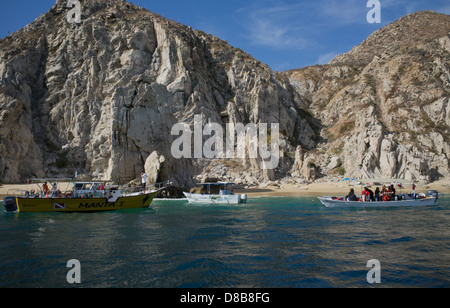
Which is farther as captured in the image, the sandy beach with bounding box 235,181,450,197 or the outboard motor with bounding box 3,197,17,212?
the sandy beach with bounding box 235,181,450,197

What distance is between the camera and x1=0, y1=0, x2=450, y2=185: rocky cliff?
147ft

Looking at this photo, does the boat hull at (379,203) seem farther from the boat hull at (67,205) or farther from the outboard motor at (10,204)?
the outboard motor at (10,204)

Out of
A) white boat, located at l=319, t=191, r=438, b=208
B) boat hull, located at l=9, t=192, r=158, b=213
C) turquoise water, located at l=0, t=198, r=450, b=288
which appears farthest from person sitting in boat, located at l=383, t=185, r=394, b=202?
boat hull, located at l=9, t=192, r=158, b=213

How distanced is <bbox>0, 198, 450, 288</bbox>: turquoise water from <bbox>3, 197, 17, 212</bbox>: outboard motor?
23.1 feet

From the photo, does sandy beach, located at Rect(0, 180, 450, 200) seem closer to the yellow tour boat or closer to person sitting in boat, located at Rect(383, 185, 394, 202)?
person sitting in boat, located at Rect(383, 185, 394, 202)

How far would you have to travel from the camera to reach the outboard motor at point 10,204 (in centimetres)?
2366

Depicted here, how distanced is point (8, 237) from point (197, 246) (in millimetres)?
9909

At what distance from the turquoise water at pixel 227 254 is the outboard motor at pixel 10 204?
277 inches

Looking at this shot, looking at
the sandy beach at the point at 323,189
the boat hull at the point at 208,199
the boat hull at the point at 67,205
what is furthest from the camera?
the sandy beach at the point at 323,189

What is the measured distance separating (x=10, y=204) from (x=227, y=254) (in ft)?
72.4

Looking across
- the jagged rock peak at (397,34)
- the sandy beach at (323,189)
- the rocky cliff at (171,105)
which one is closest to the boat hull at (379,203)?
the sandy beach at (323,189)

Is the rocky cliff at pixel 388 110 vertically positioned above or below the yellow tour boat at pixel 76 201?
above

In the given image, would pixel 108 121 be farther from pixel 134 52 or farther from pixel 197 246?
pixel 197 246

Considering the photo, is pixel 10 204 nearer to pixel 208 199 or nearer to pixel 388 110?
pixel 208 199
